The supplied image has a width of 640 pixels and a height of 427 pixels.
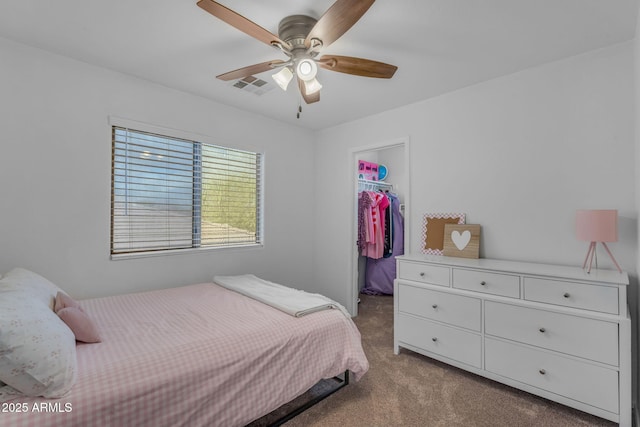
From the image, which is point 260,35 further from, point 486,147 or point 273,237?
point 273,237

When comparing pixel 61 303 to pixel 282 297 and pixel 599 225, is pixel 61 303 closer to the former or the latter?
pixel 282 297

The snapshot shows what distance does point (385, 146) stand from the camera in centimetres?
339

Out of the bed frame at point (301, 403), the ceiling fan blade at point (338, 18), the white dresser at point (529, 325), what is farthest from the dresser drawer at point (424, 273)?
the ceiling fan blade at point (338, 18)

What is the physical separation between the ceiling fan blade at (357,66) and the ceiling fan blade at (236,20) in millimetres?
284

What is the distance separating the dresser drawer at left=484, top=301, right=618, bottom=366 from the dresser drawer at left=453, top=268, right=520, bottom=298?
9 centimetres

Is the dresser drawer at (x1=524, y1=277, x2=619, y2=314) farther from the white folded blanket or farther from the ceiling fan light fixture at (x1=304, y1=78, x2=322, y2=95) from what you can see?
the ceiling fan light fixture at (x1=304, y1=78, x2=322, y2=95)

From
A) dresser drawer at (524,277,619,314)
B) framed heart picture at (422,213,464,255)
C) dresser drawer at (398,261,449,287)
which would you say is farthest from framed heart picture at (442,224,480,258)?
dresser drawer at (524,277,619,314)

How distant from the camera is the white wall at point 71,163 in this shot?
2133mm

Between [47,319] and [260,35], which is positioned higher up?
[260,35]

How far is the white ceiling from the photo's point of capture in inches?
67.8

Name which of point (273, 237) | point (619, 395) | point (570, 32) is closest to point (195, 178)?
point (273, 237)

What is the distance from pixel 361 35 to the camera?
77.7 inches

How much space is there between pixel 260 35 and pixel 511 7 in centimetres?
140

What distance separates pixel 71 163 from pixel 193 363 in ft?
6.40
